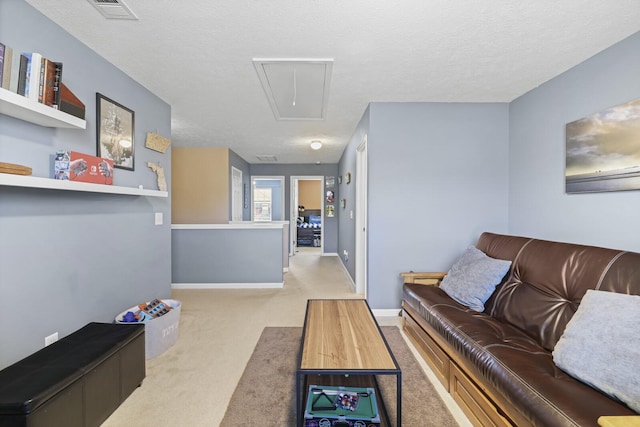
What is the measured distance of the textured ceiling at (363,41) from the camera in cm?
162

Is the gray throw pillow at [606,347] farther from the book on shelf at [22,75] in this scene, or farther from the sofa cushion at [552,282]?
the book on shelf at [22,75]

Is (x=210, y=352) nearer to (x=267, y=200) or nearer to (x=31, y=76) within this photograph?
A: (x=31, y=76)

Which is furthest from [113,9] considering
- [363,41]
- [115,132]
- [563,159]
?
[563,159]

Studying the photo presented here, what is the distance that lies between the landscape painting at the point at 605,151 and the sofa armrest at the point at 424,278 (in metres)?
1.33

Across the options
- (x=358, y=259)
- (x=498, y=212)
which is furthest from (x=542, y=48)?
(x=358, y=259)

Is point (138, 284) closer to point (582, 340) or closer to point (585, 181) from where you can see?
point (582, 340)

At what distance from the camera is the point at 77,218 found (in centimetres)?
192

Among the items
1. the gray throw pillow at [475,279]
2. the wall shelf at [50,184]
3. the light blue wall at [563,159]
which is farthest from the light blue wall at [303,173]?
the wall shelf at [50,184]

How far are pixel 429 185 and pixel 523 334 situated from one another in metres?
1.73

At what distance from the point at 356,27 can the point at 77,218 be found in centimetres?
237

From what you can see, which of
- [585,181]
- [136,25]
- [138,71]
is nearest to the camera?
[136,25]

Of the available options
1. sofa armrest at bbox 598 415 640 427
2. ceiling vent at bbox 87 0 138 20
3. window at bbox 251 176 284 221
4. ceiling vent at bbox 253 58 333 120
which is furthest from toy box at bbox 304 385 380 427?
window at bbox 251 176 284 221

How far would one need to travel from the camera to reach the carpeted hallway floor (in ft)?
5.25

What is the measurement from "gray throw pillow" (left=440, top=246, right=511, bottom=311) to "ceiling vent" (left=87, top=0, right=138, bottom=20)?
3.08m
